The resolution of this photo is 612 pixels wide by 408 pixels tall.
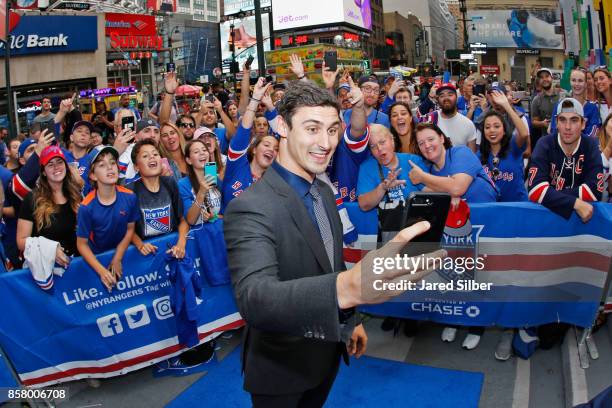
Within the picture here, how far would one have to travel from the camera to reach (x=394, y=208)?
168 inches

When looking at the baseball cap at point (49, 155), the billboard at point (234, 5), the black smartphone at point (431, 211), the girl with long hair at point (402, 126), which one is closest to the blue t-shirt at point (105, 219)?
the baseball cap at point (49, 155)

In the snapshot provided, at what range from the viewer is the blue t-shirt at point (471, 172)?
4.43 meters

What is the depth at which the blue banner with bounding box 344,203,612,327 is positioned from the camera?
4.04 metres

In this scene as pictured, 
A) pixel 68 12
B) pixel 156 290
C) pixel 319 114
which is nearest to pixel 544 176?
pixel 319 114

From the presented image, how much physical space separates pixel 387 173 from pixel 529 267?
54.8 inches

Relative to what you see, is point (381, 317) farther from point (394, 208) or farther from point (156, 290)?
point (156, 290)

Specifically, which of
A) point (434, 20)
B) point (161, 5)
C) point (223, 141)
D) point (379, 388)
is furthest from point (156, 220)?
point (434, 20)

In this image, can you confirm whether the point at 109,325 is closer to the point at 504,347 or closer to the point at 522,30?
the point at 504,347

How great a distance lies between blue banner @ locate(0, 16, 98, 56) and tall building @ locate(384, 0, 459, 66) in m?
109

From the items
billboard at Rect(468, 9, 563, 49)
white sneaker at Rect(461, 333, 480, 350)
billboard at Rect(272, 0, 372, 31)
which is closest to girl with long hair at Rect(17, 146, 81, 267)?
white sneaker at Rect(461, 333, 480, 350)

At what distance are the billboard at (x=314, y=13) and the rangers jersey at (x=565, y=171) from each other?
274ft

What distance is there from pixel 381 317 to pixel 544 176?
6.76ft

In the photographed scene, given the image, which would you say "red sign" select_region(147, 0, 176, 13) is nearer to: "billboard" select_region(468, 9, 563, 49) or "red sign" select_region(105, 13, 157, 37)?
"red sign" select_region(105, 13, 157, 37)

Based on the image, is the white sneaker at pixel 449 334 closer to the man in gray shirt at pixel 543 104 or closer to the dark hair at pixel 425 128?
the dark hair at pixel 425 128
